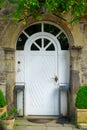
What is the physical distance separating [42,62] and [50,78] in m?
0.48

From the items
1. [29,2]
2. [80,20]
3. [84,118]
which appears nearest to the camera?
[29,2]

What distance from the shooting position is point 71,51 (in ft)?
29.7

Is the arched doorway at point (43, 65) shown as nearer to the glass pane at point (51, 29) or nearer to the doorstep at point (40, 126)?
the glass pane at point (51, 29)

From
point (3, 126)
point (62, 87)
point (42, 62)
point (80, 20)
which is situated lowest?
point (3, 126)

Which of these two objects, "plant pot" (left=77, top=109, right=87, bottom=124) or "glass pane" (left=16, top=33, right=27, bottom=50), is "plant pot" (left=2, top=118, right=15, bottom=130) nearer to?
"plant pot" (left=77, top=109, right=87, bottom=124)

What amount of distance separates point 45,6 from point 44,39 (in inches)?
54.2

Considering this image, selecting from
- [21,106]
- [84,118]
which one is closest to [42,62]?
[21,106]

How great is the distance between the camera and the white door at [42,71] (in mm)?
9328

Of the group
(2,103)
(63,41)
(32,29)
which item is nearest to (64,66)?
(63,41)

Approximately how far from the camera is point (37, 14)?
8625 millimetres

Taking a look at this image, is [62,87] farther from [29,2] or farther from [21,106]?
[29,2]

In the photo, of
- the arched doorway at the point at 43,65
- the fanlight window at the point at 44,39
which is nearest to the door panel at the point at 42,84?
the arched doorway at the point at 43,65

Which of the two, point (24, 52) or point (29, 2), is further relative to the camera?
point (24, 52)

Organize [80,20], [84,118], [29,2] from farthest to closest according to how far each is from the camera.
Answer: [80,20] → [84,118] → [29,2]
